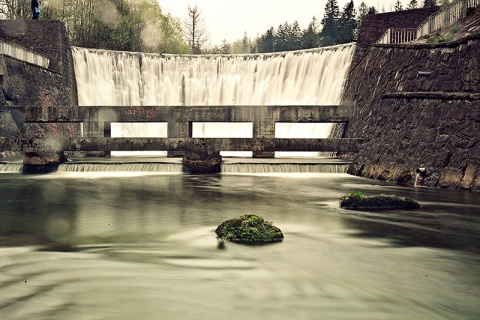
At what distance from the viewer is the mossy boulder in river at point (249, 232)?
8.65 metres

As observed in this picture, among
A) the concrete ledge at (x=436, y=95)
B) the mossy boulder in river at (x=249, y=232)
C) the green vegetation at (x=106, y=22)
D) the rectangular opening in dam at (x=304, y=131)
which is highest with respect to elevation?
the green vegetation at (x=106, y=22)

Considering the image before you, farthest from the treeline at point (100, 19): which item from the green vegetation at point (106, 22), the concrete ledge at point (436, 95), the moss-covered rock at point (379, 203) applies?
the moss-covered rock at point (379, 203)

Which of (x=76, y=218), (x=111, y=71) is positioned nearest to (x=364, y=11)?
(x=111, y=71)

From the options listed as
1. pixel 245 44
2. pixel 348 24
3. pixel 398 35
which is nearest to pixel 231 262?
pixel 398 35

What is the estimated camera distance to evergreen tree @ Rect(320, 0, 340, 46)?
71.0 metres

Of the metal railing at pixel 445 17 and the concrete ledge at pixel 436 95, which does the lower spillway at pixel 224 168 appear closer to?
the concrete ledge at pixel 436 95

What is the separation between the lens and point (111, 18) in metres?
50.0

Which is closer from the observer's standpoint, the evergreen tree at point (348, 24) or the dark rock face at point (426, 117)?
the dark rock face at point (426, 117)

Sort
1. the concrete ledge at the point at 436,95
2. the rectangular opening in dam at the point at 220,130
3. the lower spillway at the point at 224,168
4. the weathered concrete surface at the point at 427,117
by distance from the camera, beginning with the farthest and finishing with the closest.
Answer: the rectangular opening in dam at the point at 220,130 < the lower spillway at the point at 224,168 < the concrete ledge at the point at 436,95 < the weathered concrete surface at the point at 427,117

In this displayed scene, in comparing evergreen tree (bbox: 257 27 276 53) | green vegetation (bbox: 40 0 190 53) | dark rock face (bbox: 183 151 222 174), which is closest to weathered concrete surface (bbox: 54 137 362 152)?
dark rock face (bbox: 183 151 222 174)

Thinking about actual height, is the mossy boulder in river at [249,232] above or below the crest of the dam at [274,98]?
below

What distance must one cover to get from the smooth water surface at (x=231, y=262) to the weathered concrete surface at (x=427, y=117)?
2090 mm

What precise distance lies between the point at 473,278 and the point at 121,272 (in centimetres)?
502

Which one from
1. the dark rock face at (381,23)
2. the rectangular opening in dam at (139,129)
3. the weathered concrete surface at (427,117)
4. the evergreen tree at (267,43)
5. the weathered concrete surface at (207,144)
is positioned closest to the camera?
the weathered concrete surface at (427,117)
